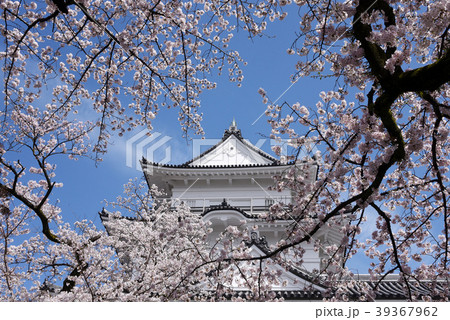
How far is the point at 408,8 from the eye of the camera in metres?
4.56

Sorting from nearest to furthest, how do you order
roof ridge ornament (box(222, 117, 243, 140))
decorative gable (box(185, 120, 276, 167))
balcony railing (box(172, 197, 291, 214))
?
balcony railing (box(172, 197, 291, 214))
decorative gable (box(185, 120, 276, 167))
roof ridge ornament (box(222, 117, 243, 140))

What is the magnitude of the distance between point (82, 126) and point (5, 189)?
2.46 m

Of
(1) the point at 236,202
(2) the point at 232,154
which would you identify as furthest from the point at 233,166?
(2) the point at 232,154

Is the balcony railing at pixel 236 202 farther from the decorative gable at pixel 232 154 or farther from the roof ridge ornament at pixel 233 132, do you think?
the roof ridge ornament at pixel 233 132

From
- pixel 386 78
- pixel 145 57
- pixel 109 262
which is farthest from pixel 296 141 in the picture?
pixel 109 262

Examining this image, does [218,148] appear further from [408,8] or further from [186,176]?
[408,8]

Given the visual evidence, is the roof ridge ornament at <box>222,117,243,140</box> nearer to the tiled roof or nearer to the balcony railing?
the tiled roof

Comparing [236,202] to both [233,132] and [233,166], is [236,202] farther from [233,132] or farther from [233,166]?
[233,132]

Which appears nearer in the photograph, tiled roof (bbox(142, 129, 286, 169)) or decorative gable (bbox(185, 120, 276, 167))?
tiled roof (bbox(142, 129, 286, 169))

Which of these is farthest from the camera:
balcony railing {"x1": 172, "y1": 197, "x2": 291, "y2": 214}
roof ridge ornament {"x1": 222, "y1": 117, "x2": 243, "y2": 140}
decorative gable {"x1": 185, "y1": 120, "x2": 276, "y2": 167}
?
roof ridge ornament {"x1": 222, "y1": 117, "x2": 243, "y2": 140}

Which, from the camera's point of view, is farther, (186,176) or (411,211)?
(186,176)

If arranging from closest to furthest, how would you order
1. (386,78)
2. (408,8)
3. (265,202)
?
(386,78) → (408,8) → (265,202)

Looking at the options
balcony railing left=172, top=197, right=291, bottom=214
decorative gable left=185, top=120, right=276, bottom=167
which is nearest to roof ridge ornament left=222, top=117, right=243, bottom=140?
decorative gable left=185, top=120, right=276, bottom=167

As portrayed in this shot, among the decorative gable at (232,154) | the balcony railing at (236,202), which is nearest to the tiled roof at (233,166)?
the decorative gable at (232,154)
